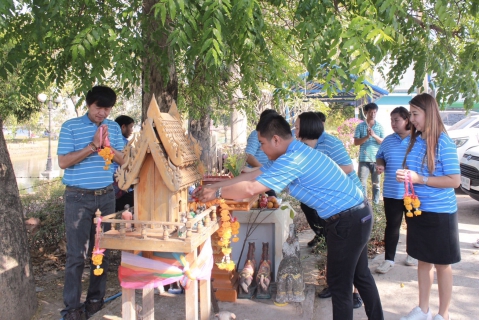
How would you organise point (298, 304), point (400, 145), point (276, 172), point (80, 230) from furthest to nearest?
point (400, 145)
point (298, 304)
point (80, 230)
point (276, 172)

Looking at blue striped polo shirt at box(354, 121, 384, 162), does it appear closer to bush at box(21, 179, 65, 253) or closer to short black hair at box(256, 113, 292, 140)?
short black hair at box(256, 113, 292, 140)

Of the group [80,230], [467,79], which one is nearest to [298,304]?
[80,230]

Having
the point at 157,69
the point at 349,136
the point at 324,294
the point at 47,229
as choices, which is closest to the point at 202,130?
the point at 47,229

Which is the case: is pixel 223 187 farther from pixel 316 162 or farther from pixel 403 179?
pixel 403 179

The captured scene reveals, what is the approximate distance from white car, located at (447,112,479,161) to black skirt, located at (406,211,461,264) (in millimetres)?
8046

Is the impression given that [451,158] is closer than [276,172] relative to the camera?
No

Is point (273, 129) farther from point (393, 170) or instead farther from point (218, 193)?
point (393, 170)

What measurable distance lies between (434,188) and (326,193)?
1.13 metres

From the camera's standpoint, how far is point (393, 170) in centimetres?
457

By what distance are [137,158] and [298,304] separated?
2239 millimetres

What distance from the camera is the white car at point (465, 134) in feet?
36.2

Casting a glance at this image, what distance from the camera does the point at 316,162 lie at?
2.86 meters

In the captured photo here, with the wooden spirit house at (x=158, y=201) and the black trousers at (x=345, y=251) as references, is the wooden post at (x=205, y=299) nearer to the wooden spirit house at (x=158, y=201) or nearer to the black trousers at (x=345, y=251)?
the wooden spirit house at (x=158, y=201)

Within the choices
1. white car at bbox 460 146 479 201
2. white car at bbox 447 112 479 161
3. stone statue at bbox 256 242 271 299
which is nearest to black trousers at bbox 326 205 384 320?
stone statue at bbox 256 242 271 299
